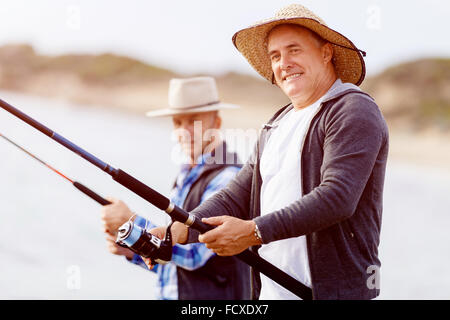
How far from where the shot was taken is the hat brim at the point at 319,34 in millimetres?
1971

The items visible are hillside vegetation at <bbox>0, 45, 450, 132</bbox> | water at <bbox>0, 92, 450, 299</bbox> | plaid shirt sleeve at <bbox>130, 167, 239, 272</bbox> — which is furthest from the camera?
hillside vegetation at <bbox>0, 45, 450, 132</bbox>

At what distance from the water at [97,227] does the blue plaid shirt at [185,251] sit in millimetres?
469

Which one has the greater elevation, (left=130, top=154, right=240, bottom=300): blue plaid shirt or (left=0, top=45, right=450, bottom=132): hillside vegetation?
(left=0, top=45, right=450, bottom=132): hillside vegetation

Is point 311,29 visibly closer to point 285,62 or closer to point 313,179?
point 285,62

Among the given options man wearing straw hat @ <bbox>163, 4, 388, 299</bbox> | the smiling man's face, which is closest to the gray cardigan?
man wearing straw hat @ <bbox>163, 4, 388, 299</bbox>

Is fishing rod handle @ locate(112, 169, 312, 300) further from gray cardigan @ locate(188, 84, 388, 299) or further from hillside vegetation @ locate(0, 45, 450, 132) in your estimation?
hillside vegetation @ locate(0, 45, 450, 132)

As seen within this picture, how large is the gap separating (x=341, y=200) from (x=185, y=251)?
1.19 meters

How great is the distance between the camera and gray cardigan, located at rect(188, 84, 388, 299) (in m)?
1.74

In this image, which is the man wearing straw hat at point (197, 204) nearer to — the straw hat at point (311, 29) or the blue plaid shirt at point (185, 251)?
the blue plaid shirt at point (185, 251)

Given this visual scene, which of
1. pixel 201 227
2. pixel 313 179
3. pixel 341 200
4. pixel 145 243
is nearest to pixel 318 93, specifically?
pixel 313 179

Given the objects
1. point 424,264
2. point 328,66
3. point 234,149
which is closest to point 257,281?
point 328,66

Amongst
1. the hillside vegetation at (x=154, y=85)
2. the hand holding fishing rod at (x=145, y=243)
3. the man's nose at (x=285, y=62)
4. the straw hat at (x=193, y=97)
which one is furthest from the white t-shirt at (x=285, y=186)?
the hillside vegetation at (x=154, y=85)

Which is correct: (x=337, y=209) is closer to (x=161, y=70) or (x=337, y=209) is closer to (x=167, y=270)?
(x=167, y=270)

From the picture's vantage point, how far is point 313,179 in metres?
1.86
